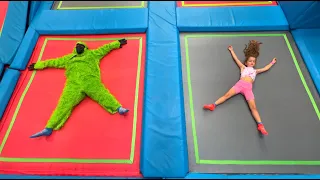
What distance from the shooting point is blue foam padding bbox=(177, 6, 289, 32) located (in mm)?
3322

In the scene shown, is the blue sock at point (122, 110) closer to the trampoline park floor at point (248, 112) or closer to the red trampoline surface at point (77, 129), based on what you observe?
the red trampoline surface at point (77, 129)

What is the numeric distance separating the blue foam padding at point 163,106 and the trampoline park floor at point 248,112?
0.13 m

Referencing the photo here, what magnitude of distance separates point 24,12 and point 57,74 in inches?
51.7

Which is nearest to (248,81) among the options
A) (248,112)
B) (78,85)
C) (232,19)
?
(248,112)

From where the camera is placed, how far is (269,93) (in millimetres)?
2748

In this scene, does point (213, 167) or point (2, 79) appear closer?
point (213, 167)

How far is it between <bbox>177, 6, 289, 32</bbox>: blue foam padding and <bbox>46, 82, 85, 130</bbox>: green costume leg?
5.50 ft

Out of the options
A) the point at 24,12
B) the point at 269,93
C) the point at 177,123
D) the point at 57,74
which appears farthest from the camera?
the point at 24,12

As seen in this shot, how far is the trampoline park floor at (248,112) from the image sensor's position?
2330 mm

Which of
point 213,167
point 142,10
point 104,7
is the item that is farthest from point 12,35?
point 213,167

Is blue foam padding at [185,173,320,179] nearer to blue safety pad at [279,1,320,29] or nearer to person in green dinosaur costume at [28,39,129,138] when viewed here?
person in green dinosaur costume at [28,39,129,138]

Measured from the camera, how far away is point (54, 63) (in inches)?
116

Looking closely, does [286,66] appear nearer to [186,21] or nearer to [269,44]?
[269,44]

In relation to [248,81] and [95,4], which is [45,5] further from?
[248,81]
